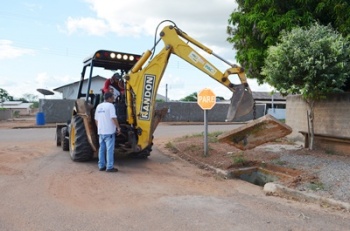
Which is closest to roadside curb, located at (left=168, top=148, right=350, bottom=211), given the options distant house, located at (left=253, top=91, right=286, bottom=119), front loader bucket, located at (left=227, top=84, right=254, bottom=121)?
front loader bucket, located at (left=227, top=84, right=254, bottom=121)

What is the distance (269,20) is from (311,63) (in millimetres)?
3263

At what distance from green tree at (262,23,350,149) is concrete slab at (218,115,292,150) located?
65.6 inches

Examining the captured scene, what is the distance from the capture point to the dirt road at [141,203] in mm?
5027

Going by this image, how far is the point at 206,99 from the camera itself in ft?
35.1

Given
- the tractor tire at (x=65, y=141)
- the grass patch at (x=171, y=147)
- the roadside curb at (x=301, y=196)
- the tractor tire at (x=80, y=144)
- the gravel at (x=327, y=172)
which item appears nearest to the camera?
the roadside curb at (x=301, y=196)

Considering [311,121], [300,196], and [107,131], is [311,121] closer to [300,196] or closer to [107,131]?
[300,196]

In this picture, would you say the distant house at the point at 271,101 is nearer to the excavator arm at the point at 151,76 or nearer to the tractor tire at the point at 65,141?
the tractor tire at the point at 65,141

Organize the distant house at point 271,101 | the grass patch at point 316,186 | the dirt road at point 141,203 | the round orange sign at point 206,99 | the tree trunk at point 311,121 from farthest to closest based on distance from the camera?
the distant house at point 271,101, the round orange sign at point 206,99, the tree trunk at point 311,121, the grass patch at point 316,186, the dirt road at point 141,203

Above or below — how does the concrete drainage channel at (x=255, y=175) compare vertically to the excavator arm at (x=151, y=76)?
below

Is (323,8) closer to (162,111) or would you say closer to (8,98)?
(162,111)

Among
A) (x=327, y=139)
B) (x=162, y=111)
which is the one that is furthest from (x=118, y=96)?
(x=327, y=139)

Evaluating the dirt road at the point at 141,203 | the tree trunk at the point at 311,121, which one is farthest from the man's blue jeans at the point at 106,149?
the tree trunk at the point at 311,121

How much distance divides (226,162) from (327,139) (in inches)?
126

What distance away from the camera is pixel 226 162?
9.26 meters
